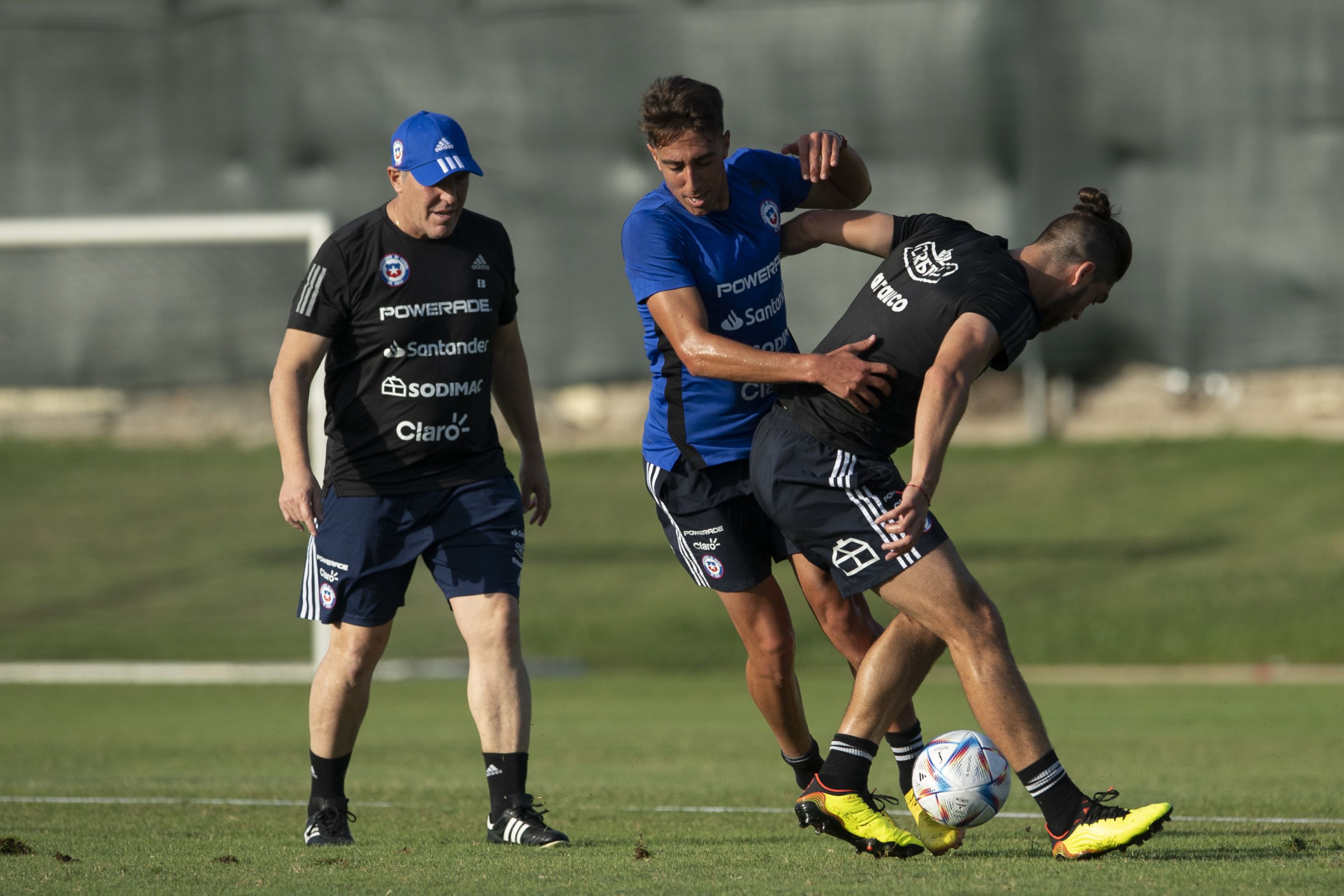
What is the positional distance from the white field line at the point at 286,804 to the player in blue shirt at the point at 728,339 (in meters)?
0.30

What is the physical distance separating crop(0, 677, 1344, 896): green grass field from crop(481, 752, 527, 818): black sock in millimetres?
153

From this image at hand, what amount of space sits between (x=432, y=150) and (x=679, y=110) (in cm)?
80

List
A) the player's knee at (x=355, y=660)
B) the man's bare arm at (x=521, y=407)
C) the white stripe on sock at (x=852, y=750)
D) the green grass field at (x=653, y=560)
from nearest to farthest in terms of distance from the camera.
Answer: the white stripe on sock at (x=852, y=750) → the player's knee at (x=355, y=660) → the man's bare arm at (x=521, y=407) → the green grass field at (x=653, y=560)

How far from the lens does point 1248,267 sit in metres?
14.5

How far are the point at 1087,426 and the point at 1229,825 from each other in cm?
1235

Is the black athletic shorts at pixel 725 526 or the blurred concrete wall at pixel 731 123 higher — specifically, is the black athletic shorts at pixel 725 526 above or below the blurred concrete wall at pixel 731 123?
below

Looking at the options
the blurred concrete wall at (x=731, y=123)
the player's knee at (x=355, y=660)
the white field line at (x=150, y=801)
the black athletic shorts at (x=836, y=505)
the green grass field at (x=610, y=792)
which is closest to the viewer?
the green grass field at (x=610, y=792)

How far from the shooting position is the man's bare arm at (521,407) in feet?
18.5

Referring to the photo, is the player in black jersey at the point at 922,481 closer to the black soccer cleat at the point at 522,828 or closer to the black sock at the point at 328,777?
the black soccer cleat at the point at 522,828

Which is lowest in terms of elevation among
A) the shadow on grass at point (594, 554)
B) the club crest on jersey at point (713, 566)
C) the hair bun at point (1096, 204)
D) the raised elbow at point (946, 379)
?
the shadow on grass at point (594, 554)

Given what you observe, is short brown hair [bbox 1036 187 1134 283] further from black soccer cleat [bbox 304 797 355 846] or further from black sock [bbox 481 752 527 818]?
black soccer cleat [bbox 304 797 355 846]

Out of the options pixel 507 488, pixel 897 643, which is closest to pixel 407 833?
pixel 507 488

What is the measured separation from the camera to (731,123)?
14453 millimetres

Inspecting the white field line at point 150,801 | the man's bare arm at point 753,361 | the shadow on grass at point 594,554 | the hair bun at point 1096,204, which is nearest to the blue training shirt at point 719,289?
the man's bare arm at point 753,361
